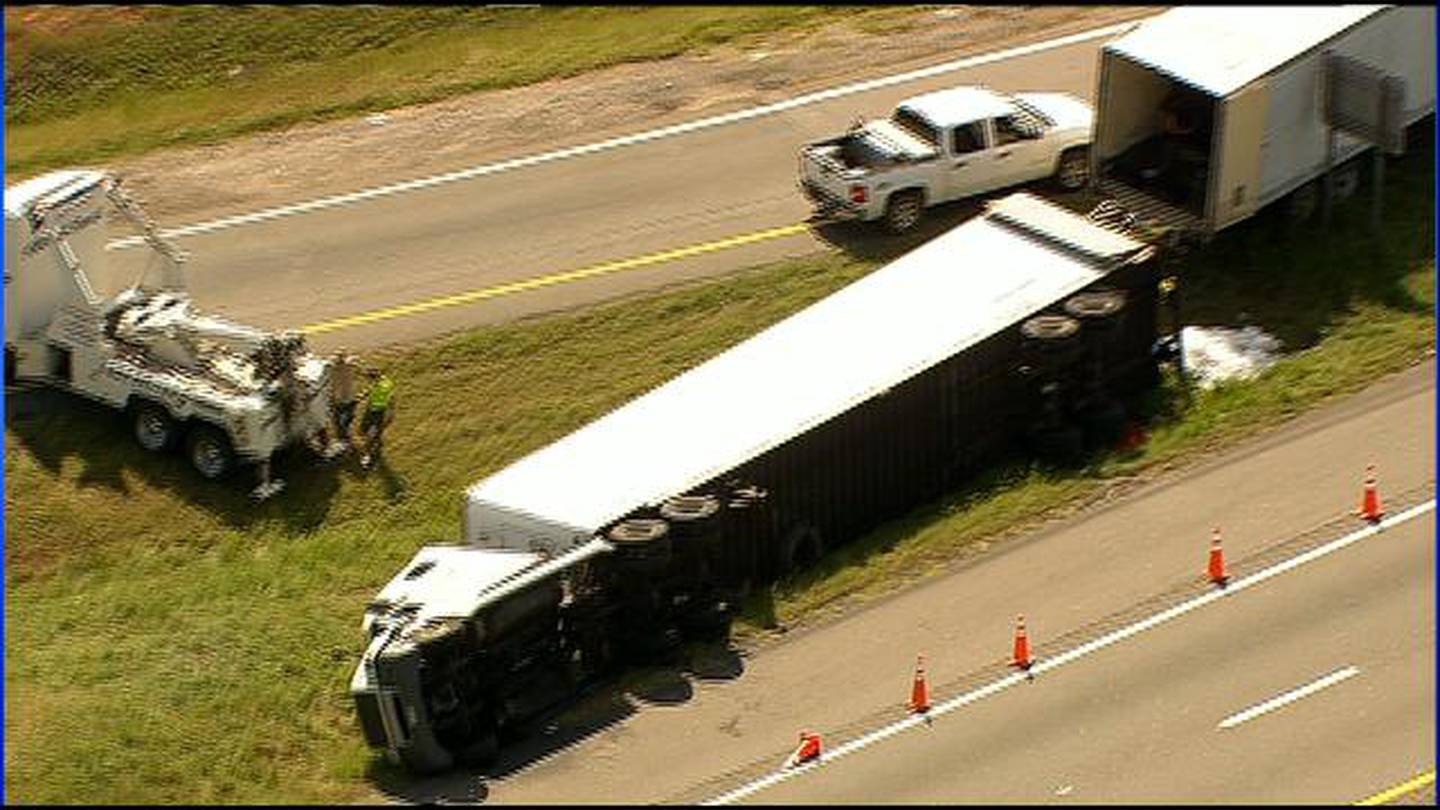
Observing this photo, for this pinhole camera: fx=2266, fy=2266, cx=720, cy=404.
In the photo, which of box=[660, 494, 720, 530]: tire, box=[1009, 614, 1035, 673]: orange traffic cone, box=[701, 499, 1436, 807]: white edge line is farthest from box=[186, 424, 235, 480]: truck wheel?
box=[1009, 614, 1035, 673]: orange traffic cone

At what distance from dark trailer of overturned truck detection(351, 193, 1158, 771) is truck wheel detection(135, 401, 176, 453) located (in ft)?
19.2

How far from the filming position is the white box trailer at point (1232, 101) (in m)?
33.5

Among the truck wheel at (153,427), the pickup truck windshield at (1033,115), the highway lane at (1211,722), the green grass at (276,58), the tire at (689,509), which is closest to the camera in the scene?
the highway lane at (1211,722)

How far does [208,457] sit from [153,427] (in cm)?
106

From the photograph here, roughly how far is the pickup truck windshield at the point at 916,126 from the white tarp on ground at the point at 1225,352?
17.9ft

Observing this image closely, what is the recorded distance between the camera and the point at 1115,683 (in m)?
26.6

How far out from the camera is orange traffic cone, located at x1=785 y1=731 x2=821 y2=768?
25.7 metres

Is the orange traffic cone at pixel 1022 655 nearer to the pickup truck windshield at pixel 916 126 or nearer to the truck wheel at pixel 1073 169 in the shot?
the pickup truck windshield at pixel 916 126

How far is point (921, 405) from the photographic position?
29.5 m

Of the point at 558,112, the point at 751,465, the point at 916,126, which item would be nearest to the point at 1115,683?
the point at 751,465

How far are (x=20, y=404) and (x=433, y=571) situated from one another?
10.0 m

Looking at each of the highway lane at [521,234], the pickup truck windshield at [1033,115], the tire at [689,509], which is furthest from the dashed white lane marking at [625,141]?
the tire at [689,509]

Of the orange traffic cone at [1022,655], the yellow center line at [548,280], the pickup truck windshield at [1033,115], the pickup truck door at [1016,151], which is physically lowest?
the orange traffic cone at [1022,655]

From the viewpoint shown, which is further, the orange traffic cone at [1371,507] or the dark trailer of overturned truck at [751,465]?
the orange traffic cone at [1371,507]
